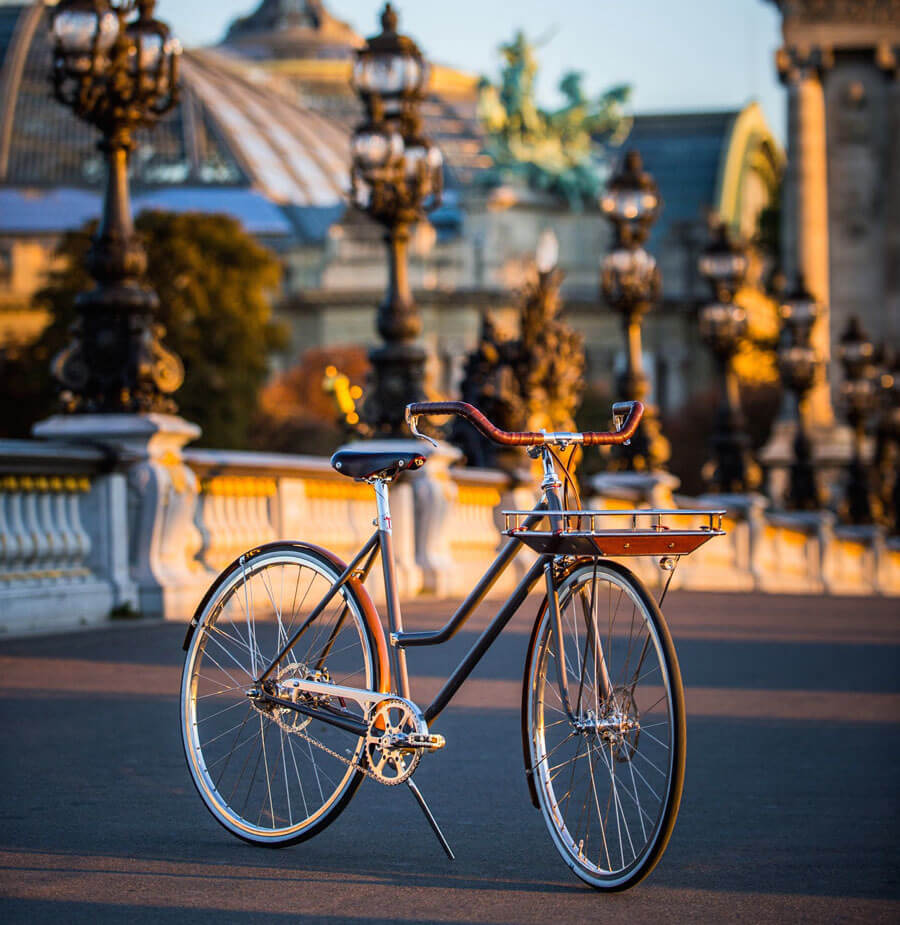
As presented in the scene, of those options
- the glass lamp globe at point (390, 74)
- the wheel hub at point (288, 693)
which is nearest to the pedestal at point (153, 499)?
the glass lamp globe at point (390, 74)

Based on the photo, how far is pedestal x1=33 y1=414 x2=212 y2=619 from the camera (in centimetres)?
1373

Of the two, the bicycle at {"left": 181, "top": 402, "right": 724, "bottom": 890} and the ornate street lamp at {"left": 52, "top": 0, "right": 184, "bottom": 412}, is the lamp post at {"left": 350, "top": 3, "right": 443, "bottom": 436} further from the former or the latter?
the bicycle at {"left": 181, "top": 402, "right": 724, "bottom": 890}

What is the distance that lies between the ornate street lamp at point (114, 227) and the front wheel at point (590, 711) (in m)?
8.63

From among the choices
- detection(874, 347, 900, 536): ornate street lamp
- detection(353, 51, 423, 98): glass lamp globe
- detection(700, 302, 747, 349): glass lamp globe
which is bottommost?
detection(874, 347, 900, 536): ornate street lamp

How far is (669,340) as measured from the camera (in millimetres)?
142750

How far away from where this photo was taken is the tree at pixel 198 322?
70375 mm

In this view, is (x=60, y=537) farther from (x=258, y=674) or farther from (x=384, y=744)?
(x=384, y=744)

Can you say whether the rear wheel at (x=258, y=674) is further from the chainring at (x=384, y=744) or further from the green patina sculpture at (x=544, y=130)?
the green patina sculpture at (x=544, y=130)

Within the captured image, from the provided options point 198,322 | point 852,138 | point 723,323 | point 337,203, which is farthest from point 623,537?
point 337,203

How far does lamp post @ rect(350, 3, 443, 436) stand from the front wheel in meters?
12.6

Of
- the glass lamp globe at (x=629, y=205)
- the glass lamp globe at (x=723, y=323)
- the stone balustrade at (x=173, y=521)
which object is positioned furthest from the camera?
the glass lamp globe at (x=723, y=323)

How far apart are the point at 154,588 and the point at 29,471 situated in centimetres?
142

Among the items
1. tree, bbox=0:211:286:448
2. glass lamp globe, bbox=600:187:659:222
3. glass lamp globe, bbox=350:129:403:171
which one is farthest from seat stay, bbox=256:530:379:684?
tree, bbox=0:211:286:448

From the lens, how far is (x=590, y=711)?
5.81 metres
